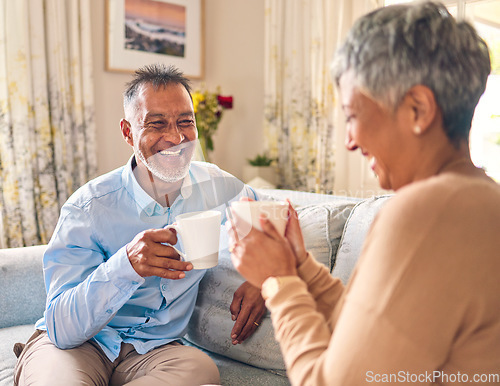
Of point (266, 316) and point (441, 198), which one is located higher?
point (441, 198)

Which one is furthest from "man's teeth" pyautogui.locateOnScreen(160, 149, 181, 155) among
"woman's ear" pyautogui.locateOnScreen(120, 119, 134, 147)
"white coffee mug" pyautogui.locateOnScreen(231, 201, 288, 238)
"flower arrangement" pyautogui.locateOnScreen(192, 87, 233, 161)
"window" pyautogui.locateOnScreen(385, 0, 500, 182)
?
"flower arrangement" pyautogui.locateOnScreen(192, 87, 233, 161)

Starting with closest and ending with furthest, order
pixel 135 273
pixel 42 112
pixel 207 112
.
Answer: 1. pixel 135 273
2. pixel 42 112
3. pixel 207 112

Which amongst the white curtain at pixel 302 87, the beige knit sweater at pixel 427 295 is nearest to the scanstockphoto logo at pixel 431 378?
the beige knit sweater at pixel 427 295

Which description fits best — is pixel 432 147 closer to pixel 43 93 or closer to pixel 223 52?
pixel 43 93

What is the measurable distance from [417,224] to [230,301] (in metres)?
0.92

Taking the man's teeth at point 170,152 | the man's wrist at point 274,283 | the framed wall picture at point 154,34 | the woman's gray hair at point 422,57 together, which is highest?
the framed wall picture at point 154,34

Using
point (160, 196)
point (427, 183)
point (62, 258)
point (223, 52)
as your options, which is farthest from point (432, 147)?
point (223, 52)

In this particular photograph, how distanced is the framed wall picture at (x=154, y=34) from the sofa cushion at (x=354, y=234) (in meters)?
2.58

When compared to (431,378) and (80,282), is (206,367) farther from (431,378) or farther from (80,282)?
(431,378)

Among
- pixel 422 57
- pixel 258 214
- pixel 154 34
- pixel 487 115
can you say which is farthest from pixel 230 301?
pixel 154 34

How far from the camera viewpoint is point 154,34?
355cm

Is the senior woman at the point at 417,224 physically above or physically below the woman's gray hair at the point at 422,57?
below

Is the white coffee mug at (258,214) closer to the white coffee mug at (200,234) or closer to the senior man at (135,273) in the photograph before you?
the white coffee mug at (200,234)

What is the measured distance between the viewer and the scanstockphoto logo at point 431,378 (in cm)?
53
